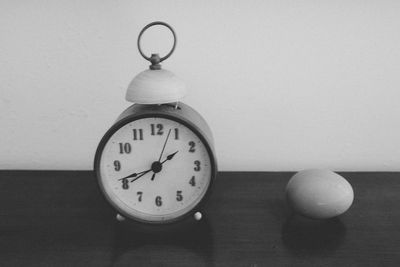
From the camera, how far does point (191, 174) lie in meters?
0.86

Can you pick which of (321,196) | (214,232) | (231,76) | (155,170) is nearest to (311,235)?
(321,196)

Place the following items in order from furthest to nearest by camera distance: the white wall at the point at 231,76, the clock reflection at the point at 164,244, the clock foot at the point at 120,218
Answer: the white wall at the point at 231,76
the clock foot at the point at 120,218
the clock reflection at the point at 164,244

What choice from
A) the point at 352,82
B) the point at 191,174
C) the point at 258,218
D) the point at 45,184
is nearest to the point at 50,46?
the point at 45,184

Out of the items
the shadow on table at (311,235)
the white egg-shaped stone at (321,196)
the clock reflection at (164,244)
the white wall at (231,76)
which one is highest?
the white wall at (231,76)

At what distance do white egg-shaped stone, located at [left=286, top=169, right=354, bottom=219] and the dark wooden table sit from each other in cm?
4

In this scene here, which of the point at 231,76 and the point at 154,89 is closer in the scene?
the point at 154,89

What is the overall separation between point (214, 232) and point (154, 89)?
30 centimetres

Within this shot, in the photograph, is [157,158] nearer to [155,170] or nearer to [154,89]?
[155,170]

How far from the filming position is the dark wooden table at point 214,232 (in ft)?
2.47

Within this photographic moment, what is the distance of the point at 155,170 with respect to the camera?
0.85 meters

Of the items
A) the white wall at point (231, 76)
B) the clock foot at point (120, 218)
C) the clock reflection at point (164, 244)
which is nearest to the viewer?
the clock reflection at point (164, 244)

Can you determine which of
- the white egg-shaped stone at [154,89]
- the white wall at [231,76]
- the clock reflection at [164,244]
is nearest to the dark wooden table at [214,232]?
the clock reflection at [164,244]

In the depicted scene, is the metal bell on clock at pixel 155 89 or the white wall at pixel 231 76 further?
the white wall at pixel 231 76

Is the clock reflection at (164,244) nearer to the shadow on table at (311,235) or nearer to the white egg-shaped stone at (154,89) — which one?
the shadow on table at (311,235)
